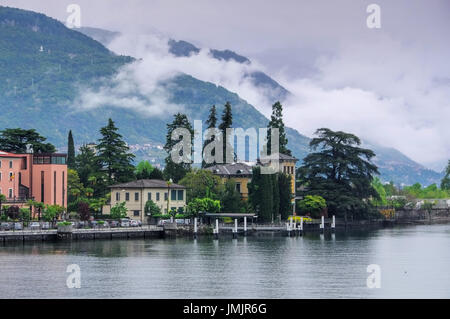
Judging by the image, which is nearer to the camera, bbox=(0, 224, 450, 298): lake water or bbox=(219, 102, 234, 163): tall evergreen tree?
bbox=(0, 224, 450, 298): lake water

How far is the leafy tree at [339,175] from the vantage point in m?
142

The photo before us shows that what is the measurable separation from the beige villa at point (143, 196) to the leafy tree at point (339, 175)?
27.1 m

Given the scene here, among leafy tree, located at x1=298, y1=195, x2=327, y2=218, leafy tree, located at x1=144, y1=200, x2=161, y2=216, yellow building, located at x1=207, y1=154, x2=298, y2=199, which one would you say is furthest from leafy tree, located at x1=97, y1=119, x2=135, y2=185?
leafy tree, located at x1=298, y1=195, x2=327, y2=218

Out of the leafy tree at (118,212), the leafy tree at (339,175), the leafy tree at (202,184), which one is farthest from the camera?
the leafy tree at (339,175)

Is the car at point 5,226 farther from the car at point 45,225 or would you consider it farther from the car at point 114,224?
the car at point 114,224

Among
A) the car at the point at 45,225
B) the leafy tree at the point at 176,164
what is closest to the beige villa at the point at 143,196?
the leafy tree at the point at 176,164

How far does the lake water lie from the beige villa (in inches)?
662

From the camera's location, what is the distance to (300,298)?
199 ft

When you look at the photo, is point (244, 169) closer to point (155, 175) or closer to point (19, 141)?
point (155, 175)

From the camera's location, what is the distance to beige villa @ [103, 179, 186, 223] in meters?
120

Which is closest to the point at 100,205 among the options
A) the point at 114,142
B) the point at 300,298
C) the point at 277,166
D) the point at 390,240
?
the point at 114,142

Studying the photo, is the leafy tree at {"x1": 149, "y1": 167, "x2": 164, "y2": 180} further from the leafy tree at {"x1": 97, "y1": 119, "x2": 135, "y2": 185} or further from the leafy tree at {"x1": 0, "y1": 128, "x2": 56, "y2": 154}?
the leafy tree at {"x1": 0, "y1": 128, "x2": 56, "y2": 154}
